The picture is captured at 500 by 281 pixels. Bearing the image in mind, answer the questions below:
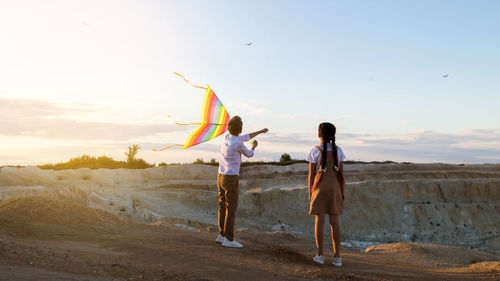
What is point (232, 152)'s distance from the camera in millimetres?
7293

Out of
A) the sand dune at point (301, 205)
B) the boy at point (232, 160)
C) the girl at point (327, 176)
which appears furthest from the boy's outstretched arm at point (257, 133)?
the sand dune at point (301, 205)

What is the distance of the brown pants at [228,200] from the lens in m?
7.39

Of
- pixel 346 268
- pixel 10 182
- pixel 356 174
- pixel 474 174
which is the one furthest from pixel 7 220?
pixel 474 174

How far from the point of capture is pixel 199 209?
17750 mm

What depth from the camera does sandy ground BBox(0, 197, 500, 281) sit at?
566 cm

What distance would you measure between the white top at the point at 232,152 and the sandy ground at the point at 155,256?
4.32 ft

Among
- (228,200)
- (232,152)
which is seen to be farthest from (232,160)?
(228,200)

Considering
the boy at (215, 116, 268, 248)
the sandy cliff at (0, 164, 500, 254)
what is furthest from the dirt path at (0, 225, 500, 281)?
the sandy cliff at (0, 164, 500, 254)

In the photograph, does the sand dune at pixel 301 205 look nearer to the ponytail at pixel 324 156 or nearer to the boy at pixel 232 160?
the boy at pixel 232 160

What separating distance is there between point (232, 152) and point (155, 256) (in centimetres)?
195

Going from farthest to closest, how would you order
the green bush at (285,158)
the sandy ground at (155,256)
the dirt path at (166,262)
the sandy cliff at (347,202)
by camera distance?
the green bush at (285,158) → the sandy cliff at (347,202) → the sandy ground at (155,256) → the dirt path at (166,262)

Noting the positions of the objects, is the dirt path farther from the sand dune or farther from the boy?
the sand dune

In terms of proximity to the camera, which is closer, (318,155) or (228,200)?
(318,155)

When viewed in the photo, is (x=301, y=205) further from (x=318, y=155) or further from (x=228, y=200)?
(x=318, y=155)
